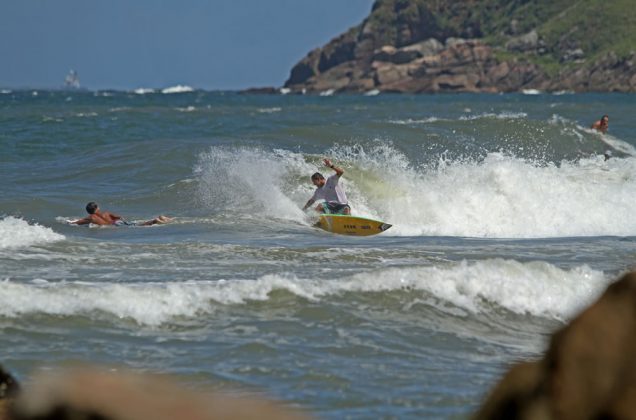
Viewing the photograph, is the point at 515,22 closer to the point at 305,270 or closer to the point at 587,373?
the point at 305,270

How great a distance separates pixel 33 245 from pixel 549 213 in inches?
394

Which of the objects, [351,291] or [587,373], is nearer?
[587,373]

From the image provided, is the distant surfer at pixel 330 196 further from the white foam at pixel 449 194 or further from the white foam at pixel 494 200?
the white foam at pixel 494 200

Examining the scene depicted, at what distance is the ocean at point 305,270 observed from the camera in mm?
8281

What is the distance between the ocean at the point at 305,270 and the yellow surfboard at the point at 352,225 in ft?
0.96

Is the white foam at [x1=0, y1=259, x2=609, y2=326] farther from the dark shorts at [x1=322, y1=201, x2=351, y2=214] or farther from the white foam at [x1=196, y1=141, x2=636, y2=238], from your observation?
the white foam at [x1=196, y1=141, x2=636, y2=238]

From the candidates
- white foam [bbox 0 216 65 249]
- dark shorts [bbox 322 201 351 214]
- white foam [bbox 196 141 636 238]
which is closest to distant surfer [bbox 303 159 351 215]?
dark shorts [bbox 322 201 351 214]

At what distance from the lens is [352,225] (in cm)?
1770

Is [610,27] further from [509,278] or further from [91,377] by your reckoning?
[91,377]

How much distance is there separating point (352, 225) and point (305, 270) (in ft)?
16.6

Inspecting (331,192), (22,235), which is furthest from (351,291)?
(331,192)

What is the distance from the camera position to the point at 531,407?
3.01 metres

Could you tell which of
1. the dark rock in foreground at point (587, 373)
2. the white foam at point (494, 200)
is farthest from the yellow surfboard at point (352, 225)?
the dark rock in foreground at point (587, 373)

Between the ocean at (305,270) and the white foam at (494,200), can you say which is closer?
the ocean at (305,270)
